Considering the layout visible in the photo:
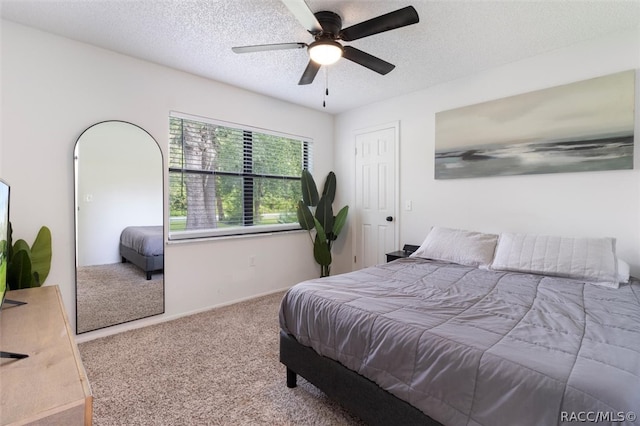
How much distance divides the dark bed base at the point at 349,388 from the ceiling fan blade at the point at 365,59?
78.7 inches

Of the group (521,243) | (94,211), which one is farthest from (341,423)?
(94,211)

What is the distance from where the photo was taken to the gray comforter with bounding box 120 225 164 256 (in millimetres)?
2812

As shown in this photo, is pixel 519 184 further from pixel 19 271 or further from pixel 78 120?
pixel 19 271

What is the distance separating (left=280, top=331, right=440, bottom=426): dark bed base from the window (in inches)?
74.6

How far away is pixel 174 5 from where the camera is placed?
2.02 meters

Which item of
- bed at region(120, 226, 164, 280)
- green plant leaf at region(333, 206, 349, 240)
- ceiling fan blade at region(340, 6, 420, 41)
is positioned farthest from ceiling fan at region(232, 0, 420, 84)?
green plant leaf at region(333, 206, 349, 240)

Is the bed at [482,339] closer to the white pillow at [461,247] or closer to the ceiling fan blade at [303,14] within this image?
the white pillow at [461,247]

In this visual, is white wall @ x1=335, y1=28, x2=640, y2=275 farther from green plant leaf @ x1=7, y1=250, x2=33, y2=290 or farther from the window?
green plant leaf @ x1=7, y1=250, x2=33, y2=290

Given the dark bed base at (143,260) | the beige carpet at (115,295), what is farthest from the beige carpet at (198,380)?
the dark bed base at (143,260)

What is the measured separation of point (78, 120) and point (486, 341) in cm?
330

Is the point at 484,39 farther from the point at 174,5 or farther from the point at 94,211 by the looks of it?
the point at 94,211

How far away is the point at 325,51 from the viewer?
2.04m

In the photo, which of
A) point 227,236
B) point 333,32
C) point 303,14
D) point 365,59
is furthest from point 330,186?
point 303,14

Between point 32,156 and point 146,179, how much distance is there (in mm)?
809
